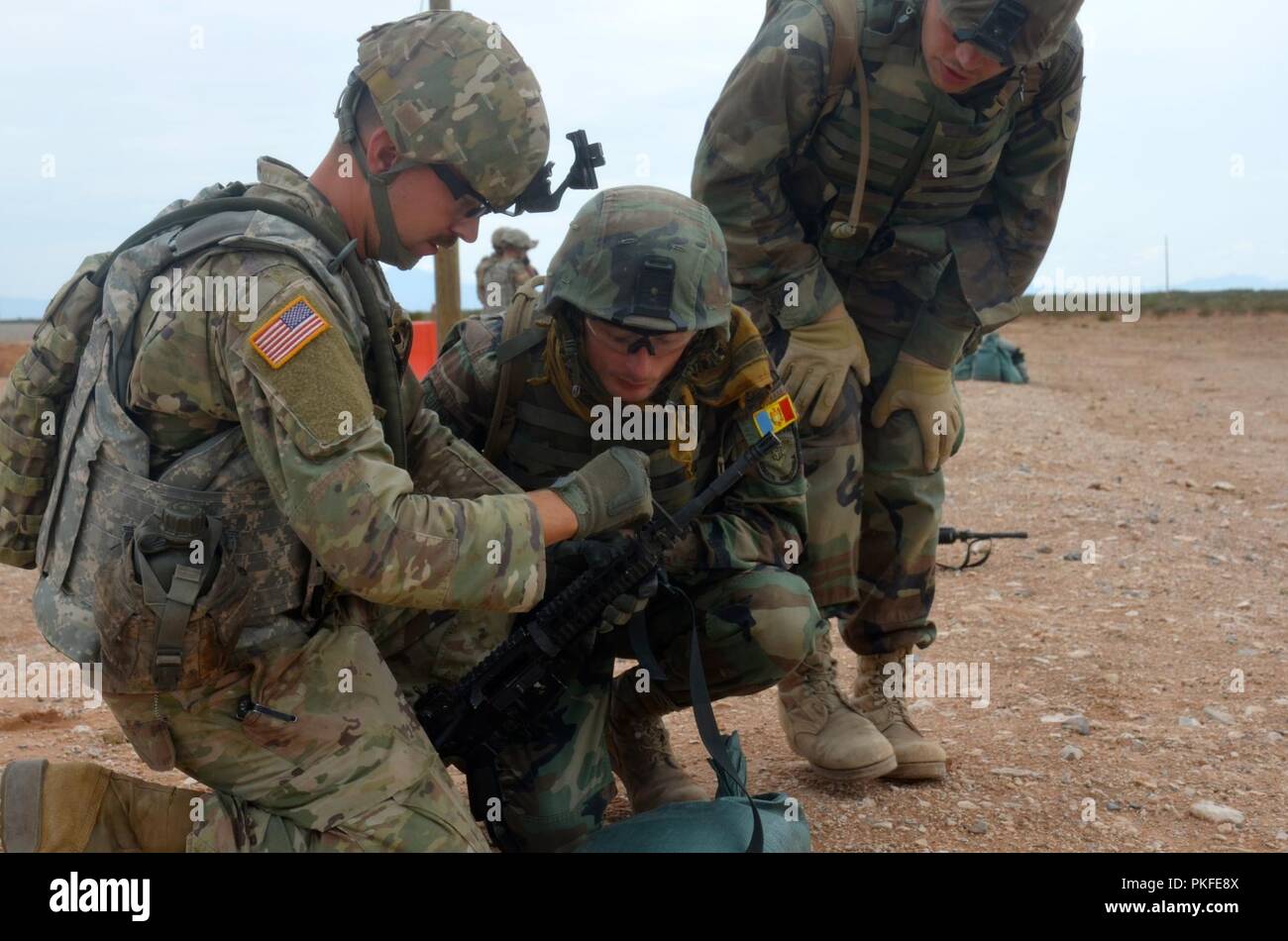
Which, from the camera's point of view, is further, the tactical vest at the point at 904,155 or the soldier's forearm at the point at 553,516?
the tactical vest at the point at 904,155

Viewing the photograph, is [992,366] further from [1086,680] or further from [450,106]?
[450,106]

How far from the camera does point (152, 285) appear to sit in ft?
7.91

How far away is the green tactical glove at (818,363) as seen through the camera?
A: 12.0 ft

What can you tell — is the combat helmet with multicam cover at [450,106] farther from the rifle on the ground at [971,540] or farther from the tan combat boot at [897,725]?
the rifle on the ground at [971,540]

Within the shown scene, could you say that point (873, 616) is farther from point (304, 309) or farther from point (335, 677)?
point (304, 309)

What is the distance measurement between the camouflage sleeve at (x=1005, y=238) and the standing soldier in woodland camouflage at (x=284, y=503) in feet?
5.01

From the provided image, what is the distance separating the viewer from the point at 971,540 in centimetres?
619

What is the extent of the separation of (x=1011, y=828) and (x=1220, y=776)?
711mm

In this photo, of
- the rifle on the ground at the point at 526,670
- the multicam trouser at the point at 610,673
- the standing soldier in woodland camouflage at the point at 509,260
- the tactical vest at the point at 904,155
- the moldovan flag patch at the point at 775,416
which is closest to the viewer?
the rifle on the ground at the point at 526,670

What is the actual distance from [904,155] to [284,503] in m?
2.09

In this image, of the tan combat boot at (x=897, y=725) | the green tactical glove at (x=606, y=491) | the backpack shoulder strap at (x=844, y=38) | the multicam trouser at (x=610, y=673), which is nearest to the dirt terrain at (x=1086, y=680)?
the tan combat boot at (x=897, y=725)

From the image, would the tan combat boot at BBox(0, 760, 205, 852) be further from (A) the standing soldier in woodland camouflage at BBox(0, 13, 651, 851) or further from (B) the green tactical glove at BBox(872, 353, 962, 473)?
(B) the green tactical glove at BBox(872, 353, 962, 473)

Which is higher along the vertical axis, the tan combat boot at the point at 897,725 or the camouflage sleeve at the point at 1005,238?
the camouflage sleeve at the point at 1005,238
